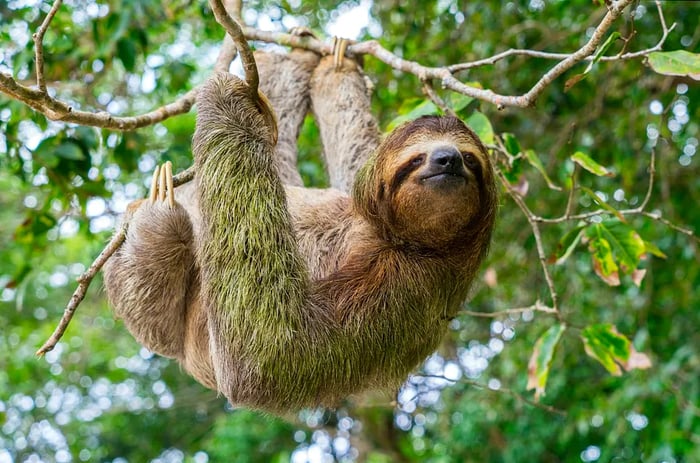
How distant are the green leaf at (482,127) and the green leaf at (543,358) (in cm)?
175

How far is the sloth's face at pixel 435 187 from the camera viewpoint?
5.25 m

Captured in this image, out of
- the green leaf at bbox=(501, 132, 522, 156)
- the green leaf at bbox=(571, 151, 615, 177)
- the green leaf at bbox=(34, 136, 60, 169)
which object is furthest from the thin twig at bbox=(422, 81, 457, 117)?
the green leaf at bbox=(34, 136, 60, 169)

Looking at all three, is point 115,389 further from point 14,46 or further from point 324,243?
point 324,243

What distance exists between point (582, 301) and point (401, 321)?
799 cm

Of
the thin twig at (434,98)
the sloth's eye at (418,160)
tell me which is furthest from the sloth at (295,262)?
the thin twig at (434,98)

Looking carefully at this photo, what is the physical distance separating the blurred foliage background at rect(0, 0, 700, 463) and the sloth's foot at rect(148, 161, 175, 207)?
1.55m

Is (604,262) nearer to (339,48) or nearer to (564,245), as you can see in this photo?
(564,245)

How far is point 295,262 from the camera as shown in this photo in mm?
5391

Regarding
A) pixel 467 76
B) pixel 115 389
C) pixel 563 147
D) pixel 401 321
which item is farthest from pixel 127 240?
pixel 115 389

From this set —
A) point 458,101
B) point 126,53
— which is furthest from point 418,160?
point 126,53

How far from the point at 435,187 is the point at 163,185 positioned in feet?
6.23

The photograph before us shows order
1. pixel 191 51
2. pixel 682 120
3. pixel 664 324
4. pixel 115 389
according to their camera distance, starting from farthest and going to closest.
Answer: pixel 115 389 < pixel 191 51 < pixel 664 324 < pixel 682 120

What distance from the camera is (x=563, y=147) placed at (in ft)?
36.8

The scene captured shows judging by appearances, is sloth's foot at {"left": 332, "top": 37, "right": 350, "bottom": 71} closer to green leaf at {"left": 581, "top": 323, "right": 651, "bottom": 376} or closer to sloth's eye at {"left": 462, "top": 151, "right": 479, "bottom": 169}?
sloth's eye at {"left": 462, "top": 151, "right": 479, "bottom": 169}
